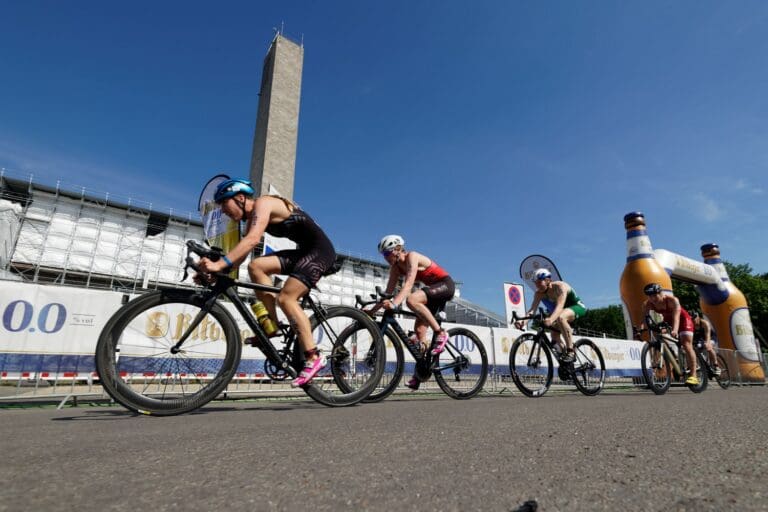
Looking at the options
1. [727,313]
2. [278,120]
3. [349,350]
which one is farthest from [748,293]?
[349,350]

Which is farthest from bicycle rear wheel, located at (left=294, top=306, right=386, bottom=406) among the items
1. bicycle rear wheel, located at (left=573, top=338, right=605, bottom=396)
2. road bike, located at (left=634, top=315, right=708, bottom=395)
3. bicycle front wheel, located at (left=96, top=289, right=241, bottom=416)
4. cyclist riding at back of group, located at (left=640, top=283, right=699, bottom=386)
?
cyclist riding at back of group, located at (left=640, top=283, right=699, bottom=386)

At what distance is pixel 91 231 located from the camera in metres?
41.4

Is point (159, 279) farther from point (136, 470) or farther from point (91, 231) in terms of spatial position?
point (136, 470)

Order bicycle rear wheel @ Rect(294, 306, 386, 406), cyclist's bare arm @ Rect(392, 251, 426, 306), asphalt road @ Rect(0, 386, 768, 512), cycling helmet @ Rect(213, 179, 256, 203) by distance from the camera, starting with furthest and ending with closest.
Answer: cyclist's bare arm @ Rect(392, 251, 426, 306) < bicycle rear wheel @ Rect(294, 306, 386, 406) < cycling helmet @ Rect(213, 179, 256, 203) < asphalt road @ Rect(0, 386, 768, 512)

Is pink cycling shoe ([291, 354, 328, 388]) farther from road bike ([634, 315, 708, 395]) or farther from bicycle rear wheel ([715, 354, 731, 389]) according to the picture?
bicycle rear wheel ([715, 354, 731, 389])

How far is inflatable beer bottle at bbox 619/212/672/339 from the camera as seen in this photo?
1341 centimetres

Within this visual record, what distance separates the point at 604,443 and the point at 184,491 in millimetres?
1345

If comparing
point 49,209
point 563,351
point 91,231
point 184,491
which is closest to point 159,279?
point 91,231

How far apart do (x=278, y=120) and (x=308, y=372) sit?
30504 millimetres

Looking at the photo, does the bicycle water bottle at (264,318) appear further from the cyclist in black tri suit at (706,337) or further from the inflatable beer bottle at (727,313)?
the inflatable beer bottle at (727,313)

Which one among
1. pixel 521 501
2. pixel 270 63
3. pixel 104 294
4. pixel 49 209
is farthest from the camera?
pixel 49 209

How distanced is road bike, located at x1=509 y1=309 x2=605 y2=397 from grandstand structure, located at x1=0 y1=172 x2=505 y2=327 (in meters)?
30.4

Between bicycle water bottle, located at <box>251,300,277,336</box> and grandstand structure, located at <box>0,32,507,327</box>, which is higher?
grandstand structure, located at <box>0,32,507,327</box>

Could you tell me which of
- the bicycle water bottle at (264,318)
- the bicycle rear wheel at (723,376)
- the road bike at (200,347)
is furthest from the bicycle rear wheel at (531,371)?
the bicycle rear wheel at (723,376)
